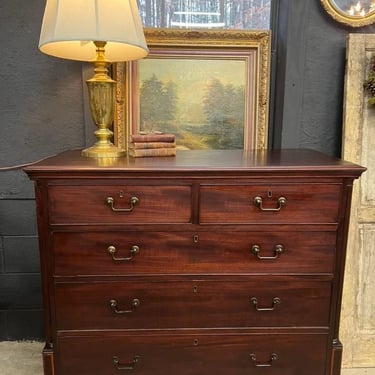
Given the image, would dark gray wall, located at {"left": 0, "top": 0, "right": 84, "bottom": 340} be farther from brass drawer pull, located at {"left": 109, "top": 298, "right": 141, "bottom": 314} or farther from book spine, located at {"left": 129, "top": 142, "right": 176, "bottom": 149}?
brass drawer pull, located at {"left": 109, "top": 298, "right": 141, "bottom": 314}

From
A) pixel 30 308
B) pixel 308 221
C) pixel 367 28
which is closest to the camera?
pixel 308 221

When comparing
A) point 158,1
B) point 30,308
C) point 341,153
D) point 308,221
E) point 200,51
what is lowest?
point 30,308

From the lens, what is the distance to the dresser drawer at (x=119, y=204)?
1.22m

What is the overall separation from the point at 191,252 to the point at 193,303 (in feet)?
0.61

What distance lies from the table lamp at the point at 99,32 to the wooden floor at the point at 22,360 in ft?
3.48

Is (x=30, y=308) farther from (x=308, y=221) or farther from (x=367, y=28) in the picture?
(x=367, y=28)

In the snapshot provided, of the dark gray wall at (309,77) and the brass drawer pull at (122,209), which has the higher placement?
the dark gray wall at (309,77)

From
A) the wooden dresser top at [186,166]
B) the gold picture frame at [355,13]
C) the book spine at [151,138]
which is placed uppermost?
the gold picture frame at [355,13]

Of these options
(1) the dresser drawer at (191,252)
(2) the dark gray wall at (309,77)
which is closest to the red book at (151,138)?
(1) the dresser drawer at (191,252)

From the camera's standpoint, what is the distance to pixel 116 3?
1.27m

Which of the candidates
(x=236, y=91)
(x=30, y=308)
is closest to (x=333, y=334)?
(x=236, y=91)

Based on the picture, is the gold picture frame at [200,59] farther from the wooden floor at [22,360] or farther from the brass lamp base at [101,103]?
the wooden floor at [22,360]

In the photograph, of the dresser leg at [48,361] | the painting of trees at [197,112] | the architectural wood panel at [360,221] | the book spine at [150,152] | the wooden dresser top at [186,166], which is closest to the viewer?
the wooden dresser top at [186,166]

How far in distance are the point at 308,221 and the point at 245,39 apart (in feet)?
3.10
